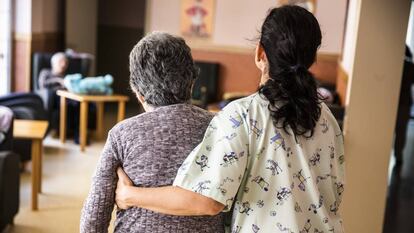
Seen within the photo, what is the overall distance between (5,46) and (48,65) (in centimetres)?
56

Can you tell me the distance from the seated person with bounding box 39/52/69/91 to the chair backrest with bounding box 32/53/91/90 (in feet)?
0.79

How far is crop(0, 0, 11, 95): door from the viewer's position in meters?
6.29

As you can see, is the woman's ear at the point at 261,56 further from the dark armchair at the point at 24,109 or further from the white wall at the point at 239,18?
the white wall at the point at 239,18

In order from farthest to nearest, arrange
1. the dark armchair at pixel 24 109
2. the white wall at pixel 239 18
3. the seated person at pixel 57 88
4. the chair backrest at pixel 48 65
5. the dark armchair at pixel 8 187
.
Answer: the chair backrest at pixel 48 65 → the white wall at pixel 239 18 → the seated person at pixel 57 88 → the dark armchair at pixel 24 109 → the dark armchair at pixel 8 187

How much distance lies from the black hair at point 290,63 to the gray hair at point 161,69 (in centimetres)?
26

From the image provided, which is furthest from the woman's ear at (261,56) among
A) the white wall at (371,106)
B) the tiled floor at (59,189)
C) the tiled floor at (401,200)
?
the tiled floor at (401,200)

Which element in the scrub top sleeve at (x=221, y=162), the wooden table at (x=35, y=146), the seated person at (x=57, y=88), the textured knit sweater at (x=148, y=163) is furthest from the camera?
the seated person at (x=57, y=88)

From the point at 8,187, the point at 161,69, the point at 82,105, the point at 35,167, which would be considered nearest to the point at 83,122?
the point at 82,105

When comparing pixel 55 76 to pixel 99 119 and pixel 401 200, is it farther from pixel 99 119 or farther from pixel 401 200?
pixel 401 200

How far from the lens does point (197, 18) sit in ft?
21.6

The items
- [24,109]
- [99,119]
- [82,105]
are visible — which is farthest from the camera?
[99,119]

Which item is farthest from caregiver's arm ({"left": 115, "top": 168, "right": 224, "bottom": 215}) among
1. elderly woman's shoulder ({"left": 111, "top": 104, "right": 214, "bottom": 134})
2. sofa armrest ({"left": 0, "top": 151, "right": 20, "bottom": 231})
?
sofa armrest ({"left": 0, "top": 151, "right": 20, "bottom": 231})

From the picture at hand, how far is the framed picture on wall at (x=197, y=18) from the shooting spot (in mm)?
6551

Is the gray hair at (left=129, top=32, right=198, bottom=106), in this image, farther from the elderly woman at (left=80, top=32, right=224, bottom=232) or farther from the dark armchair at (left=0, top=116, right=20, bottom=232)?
the dark armchair at (left=0, top=116, right=20, bottom=232)
